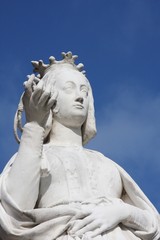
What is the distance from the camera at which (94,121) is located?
10.5 meters

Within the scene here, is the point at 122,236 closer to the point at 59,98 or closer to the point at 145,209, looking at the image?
the point at 145,209

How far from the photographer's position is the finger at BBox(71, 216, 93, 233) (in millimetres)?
8367

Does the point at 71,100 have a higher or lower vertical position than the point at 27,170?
higher

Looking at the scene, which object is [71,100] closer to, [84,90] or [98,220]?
[84,90]

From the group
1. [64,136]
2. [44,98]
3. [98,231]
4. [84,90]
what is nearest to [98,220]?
[98,231]

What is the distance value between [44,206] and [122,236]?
3.68 feet

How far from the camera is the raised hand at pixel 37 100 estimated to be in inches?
339

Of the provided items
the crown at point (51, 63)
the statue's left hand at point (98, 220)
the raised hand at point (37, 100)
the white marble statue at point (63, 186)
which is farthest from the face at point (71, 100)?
the statue's left hand at point (98, 220)

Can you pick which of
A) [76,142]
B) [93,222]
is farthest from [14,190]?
[76,142]

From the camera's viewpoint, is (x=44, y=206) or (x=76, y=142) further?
(x=76, y=142)

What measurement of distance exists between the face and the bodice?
480 mm

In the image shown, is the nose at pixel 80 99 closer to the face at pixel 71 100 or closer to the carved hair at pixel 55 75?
the face at pixel 71 100

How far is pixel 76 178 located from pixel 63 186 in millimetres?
240

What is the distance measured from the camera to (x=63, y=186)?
356 inches
